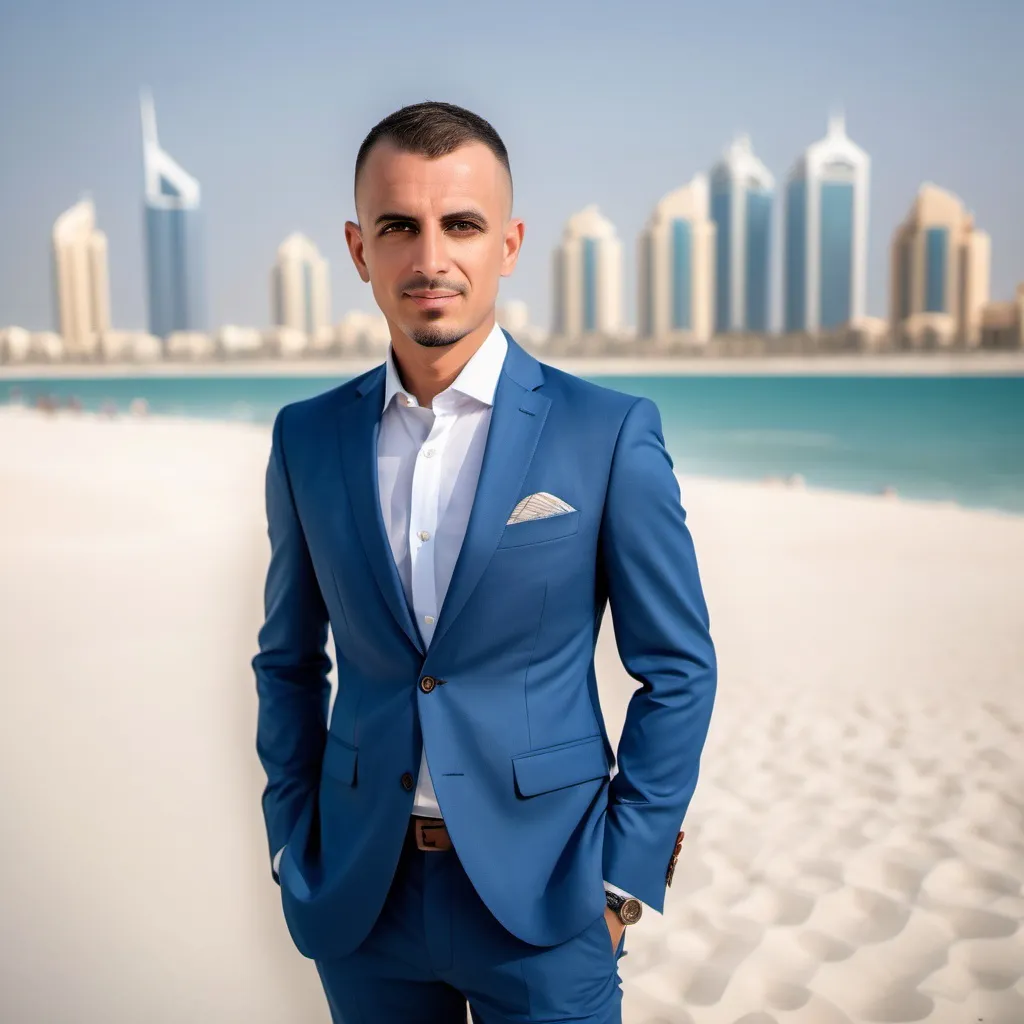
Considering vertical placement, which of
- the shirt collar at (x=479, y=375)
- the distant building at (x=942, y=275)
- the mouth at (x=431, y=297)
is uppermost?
the distant building at (x=942, y=275)

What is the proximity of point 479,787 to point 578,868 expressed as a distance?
15 cm

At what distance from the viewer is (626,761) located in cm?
131

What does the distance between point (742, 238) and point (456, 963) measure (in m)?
58.0

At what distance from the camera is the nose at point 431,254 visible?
122 centimetres

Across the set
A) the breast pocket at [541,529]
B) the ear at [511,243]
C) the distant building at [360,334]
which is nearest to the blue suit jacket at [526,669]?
the breast pocket at [541,529]

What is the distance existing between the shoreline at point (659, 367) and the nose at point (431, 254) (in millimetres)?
46637

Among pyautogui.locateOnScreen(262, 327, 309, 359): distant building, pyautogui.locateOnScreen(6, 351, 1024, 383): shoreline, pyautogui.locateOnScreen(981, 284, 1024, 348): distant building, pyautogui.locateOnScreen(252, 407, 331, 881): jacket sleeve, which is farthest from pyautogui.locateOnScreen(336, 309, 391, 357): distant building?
pyautogui.locateOnScreen(252, 407, 331, 881): jacket sleeve

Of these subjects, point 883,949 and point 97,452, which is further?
point 97,452

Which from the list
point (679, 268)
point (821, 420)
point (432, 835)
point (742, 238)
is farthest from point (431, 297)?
point (742, 238)

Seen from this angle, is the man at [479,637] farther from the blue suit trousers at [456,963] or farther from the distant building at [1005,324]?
the distant building at [1005,324]

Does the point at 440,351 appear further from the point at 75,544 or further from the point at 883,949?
the point at 75,544

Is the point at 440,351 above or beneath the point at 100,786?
above

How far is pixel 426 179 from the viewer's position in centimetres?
124

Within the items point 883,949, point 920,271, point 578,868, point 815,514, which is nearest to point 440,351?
point 578,868
